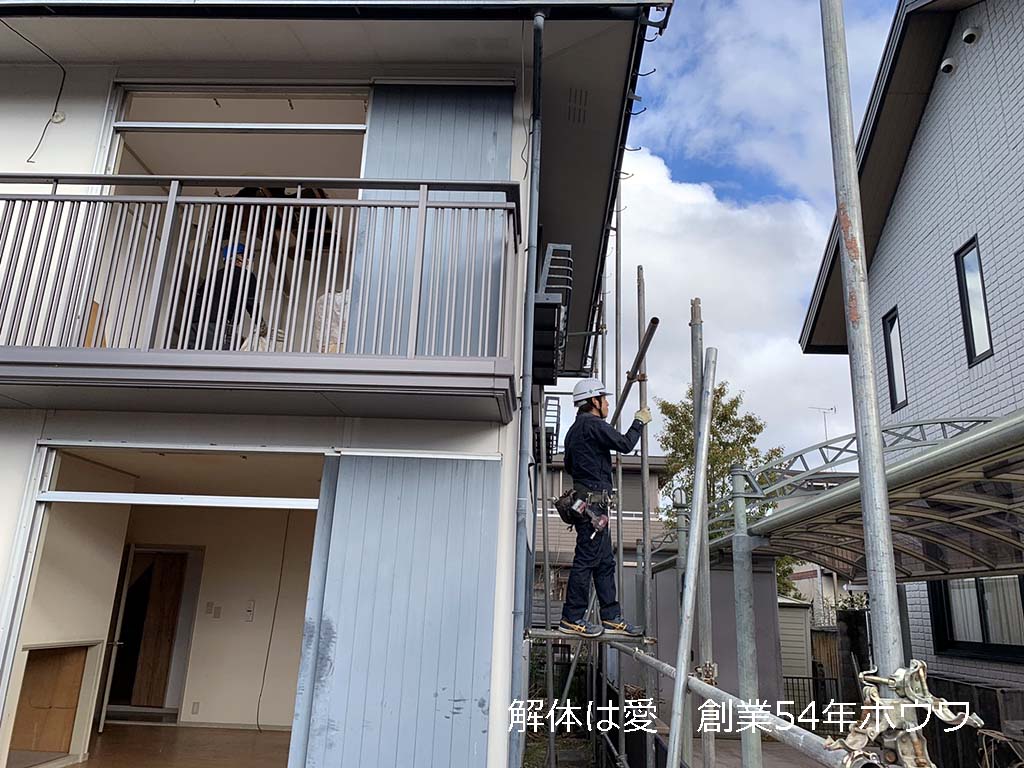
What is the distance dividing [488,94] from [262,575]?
5747mm

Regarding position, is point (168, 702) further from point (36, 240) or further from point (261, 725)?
point (36, 240)

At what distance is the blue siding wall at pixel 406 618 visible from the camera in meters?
4.28

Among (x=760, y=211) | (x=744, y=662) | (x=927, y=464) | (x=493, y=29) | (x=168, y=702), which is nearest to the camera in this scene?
(x=927, y=464)


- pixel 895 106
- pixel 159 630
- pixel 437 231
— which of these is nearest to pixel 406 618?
pixel 437 231

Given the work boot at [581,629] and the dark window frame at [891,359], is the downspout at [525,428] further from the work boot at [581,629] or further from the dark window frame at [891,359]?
the dark window frame at [891,359]

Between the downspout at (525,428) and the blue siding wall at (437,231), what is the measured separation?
0.22 m

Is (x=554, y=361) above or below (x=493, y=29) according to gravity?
below

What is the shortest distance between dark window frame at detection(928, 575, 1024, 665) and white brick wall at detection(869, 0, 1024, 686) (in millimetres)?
88

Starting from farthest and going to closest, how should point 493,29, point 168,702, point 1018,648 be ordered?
point 168,702 < point 1018,648 < point 493,29

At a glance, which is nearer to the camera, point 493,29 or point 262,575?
point 493,29

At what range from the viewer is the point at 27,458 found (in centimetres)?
496

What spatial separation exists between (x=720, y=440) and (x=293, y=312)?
48.4ft

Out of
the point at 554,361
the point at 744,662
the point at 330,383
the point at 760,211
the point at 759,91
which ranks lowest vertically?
the point at 744,662

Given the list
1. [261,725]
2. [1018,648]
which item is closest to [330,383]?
[261,725]
